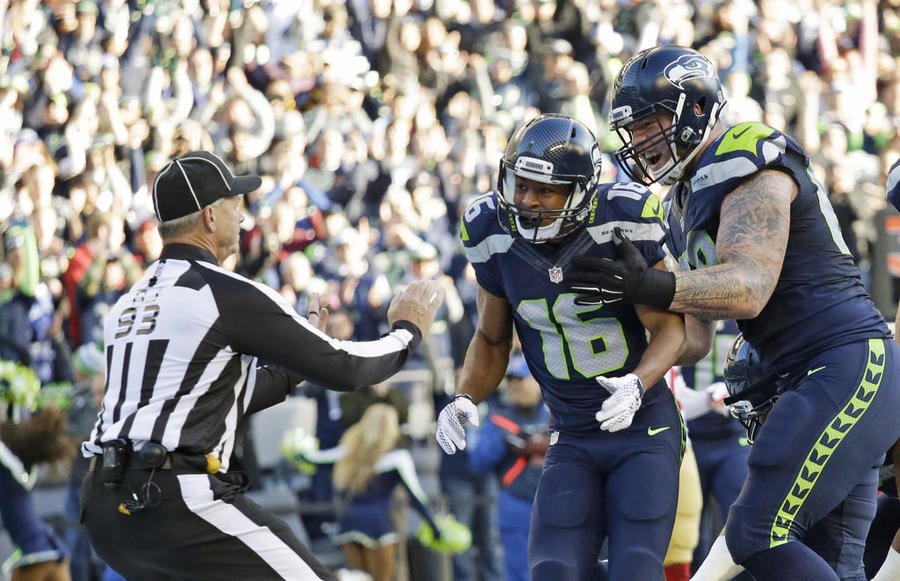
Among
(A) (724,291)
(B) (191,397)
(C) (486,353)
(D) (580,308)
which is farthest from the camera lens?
(C) (486,353)

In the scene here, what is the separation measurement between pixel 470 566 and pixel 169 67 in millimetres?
5115

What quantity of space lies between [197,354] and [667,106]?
176cm

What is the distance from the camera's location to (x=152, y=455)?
3793 millimetres

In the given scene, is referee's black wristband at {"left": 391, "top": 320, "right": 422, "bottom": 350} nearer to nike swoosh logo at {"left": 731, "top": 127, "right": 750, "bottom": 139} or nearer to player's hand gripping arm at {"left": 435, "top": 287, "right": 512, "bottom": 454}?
player's hand gripping arm at {"left": 435, "top": 287, "right": 512, "bottom": 454}

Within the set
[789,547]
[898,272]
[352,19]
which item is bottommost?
[898,272]

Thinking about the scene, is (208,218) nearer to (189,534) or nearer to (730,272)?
(189,534)

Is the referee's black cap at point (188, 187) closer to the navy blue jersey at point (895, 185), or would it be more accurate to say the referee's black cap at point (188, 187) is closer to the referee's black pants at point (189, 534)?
the referee's black pants at point (189, 534)

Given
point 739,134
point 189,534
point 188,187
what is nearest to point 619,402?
point 739,134

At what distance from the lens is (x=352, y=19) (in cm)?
1227

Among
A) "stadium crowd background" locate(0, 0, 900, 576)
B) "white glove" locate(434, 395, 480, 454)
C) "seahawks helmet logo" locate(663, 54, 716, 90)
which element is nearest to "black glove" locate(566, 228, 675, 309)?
"seahawks helmet logo" locate(663, 54, 716, 90)

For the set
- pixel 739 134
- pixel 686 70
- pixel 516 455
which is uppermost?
pixel 686 70

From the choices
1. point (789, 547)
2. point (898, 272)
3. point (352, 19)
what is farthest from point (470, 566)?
point (352, 19)

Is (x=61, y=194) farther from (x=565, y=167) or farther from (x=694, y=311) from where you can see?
(x=694, y=311)

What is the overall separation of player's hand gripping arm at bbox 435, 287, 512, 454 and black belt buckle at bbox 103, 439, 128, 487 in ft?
4.20
